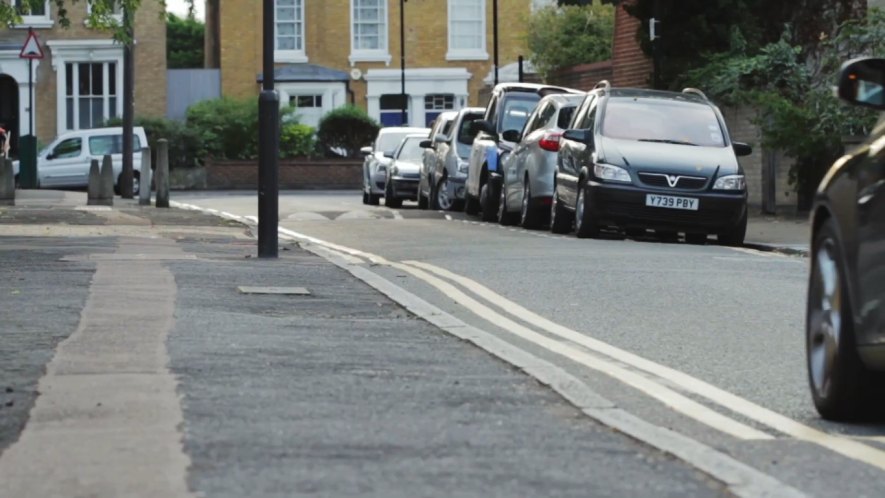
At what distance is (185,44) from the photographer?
10475 centimetres

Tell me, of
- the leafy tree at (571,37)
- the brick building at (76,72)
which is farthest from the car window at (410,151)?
the brick building at (76,72)

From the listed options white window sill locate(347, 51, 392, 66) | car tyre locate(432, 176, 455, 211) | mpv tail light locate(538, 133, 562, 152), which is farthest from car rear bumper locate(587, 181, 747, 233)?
white window sill locate(347, 51, 392, 66)

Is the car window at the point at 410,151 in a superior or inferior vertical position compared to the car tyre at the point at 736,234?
superior

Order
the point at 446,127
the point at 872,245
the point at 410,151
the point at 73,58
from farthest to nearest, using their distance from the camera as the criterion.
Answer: the point at 73,58, the point at 410,151, the point at 446,127, the point at 872,245

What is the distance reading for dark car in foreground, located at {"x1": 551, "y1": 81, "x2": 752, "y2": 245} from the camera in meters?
21.3

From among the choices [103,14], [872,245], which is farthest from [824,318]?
[103,14]

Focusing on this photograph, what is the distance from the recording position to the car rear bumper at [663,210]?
2128 centimetres

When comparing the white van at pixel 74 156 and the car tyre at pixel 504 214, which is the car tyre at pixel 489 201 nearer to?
the car tyre at pixel 504 214

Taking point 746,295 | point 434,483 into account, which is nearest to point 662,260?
point 746,295

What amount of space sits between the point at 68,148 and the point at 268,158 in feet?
114

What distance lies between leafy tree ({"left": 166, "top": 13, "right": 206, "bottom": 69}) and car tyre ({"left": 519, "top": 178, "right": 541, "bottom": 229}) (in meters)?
78.8

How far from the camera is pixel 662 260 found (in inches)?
671

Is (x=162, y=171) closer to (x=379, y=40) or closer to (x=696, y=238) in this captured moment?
(x=696, y=238)

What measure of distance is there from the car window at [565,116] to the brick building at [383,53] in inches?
1629
